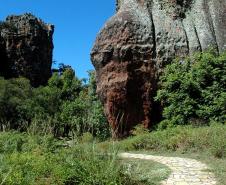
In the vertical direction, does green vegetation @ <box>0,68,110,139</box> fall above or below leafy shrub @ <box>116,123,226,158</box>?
above

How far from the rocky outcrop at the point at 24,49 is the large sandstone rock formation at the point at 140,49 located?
28981 millimetres

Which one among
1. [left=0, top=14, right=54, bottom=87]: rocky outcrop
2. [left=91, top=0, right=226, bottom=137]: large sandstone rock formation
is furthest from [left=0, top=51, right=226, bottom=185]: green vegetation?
[left=0, top=14, right=54, bottom=87]: rocky outcrop

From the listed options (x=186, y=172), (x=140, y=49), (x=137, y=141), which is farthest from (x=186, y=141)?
(x=140, y=49)

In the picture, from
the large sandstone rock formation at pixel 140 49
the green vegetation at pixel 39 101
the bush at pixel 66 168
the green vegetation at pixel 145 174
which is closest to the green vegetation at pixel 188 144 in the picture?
the green vegetation at pixel 145 174

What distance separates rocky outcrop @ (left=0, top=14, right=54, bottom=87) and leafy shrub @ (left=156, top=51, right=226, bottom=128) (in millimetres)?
30786

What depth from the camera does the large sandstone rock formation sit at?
20.2m

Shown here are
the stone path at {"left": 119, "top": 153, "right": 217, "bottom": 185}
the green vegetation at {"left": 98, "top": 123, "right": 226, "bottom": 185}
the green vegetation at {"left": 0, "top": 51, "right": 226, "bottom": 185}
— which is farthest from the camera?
the green vegetation at {"left": 98, "top": 123, "right": 226, "bottom": 185}

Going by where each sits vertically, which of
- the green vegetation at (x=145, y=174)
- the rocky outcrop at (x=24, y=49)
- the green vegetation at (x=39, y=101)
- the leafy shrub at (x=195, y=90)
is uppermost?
the rocky outcrop at (x=24, y=49)

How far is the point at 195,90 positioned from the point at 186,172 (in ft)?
30.5

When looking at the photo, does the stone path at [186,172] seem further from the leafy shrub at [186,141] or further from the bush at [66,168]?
the bush at [66,168]

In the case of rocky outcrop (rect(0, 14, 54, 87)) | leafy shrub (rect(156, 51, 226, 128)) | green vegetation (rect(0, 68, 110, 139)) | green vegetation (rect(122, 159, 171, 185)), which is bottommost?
green vegetation (rect(122, 159, 171, 185))

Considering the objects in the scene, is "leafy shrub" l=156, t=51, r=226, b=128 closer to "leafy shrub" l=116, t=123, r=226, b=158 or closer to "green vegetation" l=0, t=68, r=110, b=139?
"leafy shrub" l=116, t=123, r=226, b=158

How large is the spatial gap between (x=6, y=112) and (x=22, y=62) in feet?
49.2

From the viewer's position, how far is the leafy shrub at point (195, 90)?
18656 millimetres
